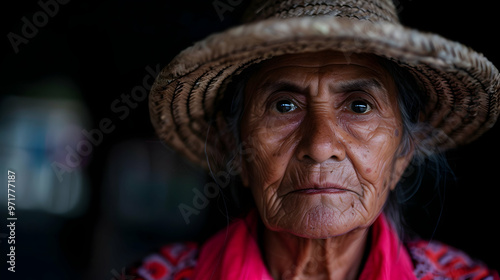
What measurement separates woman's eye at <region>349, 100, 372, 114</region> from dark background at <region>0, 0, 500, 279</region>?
1684 mm

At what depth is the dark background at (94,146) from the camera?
3094 mm

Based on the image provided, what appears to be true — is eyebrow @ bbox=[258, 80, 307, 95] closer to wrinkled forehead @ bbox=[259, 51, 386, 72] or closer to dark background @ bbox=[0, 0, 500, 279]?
wrinkled forehead @ bbox=[259, 51, 386, 72]

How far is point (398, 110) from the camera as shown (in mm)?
1480

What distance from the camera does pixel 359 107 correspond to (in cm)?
140

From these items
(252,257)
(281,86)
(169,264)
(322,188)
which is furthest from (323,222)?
(169,264)

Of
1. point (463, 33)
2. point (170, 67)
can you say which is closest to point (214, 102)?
point (170, 67)

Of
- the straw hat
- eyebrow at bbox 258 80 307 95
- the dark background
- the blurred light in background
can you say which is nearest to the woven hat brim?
the straw hat

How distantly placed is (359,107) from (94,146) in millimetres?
2846

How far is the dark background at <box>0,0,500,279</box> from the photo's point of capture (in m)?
3.09

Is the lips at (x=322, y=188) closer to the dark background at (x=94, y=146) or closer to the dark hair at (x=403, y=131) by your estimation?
the dark hair at (x=403, y=131)

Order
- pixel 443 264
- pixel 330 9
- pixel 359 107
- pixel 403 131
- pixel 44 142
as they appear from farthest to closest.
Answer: pixel 44 142 < pixel 443 264 < pixel 403 131 < pixel 359 107 < pixel 330 9

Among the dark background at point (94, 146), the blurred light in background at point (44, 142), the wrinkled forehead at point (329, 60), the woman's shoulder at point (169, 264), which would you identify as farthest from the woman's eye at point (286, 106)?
the blurred light in background at point (44, 142)

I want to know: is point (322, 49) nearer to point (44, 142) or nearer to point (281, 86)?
point (281, 86)

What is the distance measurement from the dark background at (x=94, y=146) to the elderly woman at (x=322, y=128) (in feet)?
4.67
